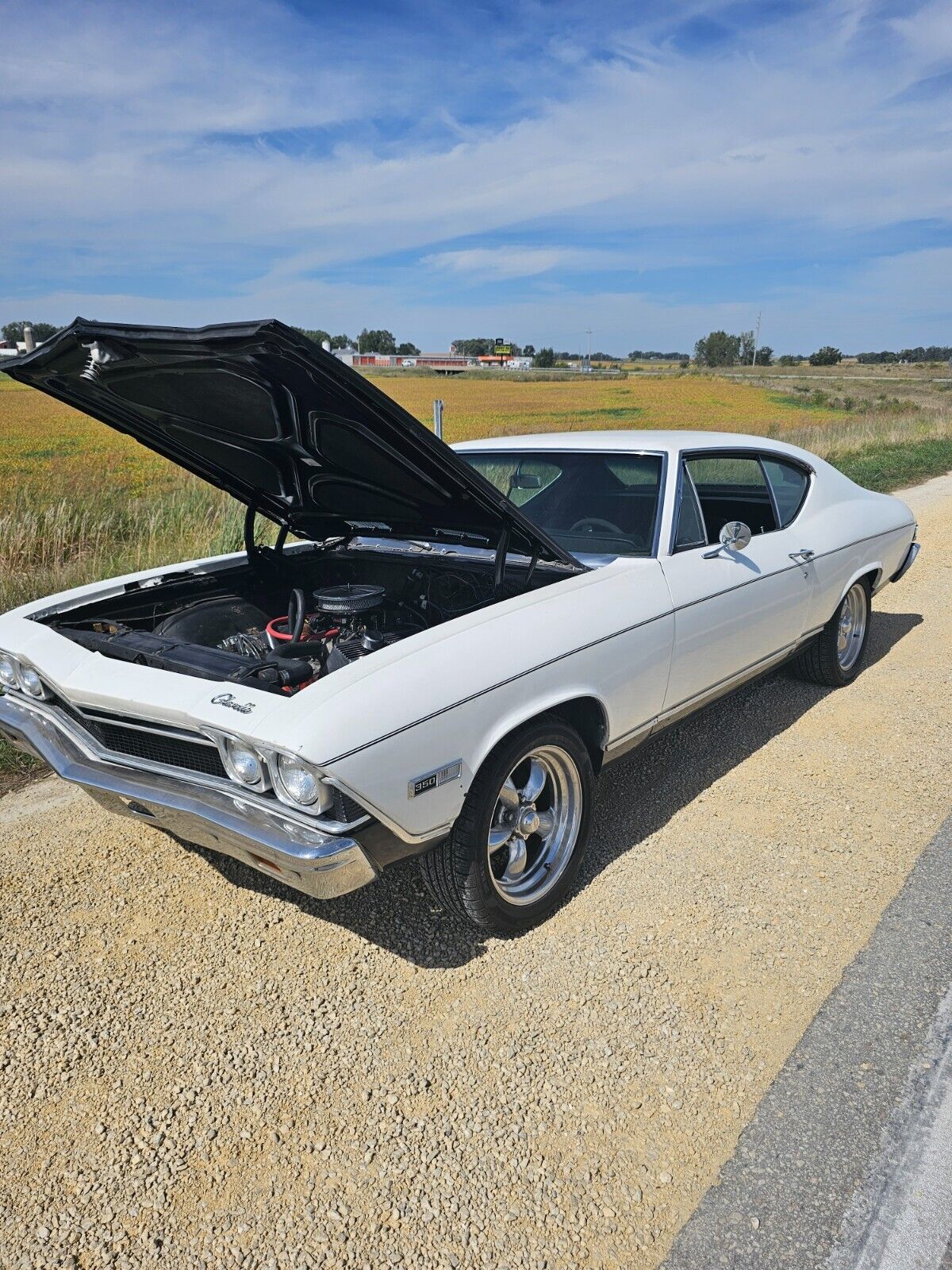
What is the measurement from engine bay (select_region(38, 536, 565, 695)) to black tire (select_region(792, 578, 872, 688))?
2.08 metres

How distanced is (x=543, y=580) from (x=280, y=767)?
147cm

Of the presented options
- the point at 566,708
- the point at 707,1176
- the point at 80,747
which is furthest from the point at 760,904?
the point at 80,747

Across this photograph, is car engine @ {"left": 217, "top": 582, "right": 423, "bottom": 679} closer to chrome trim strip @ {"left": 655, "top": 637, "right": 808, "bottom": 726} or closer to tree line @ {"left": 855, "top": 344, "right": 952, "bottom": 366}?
chrome trim strip @ {"left": 655, "top": 637, "right": 808, "bottom": 726}

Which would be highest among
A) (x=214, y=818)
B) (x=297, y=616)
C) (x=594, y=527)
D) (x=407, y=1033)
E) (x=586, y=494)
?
(x=586, y=494)

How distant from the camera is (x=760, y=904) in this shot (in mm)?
2969

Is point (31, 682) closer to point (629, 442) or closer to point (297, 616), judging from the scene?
point (297, 616)

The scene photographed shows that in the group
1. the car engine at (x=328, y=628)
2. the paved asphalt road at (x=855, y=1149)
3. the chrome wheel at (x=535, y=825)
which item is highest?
the car engine at (x=328, y=628)

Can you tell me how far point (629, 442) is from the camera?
3795 mm

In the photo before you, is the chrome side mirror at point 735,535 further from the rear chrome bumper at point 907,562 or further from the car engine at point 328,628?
the rear chrome bumper at point 907,562

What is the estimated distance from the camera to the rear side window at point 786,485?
4348mm

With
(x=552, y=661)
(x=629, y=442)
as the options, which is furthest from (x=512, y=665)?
(x=629, y=442)

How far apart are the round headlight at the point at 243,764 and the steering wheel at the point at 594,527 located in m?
1.86

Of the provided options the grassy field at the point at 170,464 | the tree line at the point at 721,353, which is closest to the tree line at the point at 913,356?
the tree line at the point at 721,353

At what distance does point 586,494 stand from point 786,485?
50.6 inches
